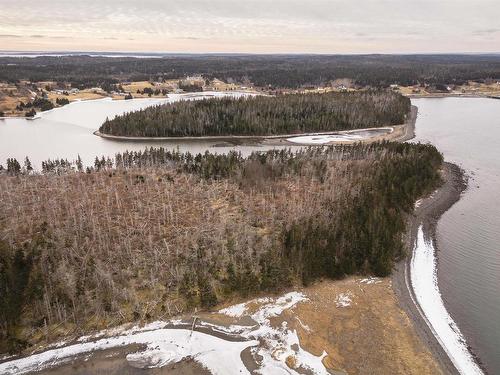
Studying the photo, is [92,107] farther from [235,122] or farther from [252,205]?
[252,205]

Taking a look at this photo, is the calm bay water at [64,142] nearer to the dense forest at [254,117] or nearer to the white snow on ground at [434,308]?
the dense forest at [254,117]

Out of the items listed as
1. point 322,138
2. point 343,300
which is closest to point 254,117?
point 322,138

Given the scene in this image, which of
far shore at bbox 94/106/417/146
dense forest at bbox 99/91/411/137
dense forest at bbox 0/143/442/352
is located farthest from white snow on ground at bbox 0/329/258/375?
dense forest at bbox 99/91/411/137

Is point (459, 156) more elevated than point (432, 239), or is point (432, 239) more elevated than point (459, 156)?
point (459, 156)

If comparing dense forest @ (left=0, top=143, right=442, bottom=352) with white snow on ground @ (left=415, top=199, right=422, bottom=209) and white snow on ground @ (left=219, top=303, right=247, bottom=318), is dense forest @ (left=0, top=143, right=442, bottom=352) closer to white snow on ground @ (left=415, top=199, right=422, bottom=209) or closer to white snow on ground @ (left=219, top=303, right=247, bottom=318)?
white snow on ground @ (left=415, top=199, right=422, bottom=209)

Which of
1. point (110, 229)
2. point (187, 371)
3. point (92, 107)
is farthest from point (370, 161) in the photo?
point (92, 107)

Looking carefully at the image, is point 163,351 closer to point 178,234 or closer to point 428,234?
point 178,234

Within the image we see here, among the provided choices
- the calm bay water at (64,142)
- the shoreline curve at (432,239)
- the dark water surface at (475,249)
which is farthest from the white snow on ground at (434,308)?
the calm bay water at (64,142)
